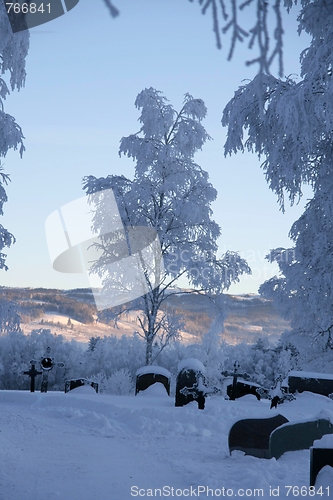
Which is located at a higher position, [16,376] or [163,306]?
[163,306]

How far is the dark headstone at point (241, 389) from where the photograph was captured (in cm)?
1261

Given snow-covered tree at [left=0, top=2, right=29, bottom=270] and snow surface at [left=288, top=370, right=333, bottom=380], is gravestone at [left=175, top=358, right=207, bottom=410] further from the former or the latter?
snow-covered tree at [left=0, top=2, right=29, bottom=270]

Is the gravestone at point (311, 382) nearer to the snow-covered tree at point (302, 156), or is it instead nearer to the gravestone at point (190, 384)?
the snow-covered tree at point (302, 156)

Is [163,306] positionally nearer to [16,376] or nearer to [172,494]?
A: [16,376]

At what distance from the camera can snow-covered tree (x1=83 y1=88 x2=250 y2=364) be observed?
51.0 feet

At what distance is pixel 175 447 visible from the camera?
7.03 metres

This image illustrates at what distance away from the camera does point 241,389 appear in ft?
41.9

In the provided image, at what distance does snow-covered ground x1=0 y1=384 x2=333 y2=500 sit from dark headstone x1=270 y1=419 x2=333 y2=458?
116mm

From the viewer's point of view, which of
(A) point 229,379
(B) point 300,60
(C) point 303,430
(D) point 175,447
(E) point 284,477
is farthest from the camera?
(A) point 229,379

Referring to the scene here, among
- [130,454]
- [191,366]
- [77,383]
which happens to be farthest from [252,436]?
[77,383]

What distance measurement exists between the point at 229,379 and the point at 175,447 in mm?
6375

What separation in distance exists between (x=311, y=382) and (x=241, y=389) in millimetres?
2218

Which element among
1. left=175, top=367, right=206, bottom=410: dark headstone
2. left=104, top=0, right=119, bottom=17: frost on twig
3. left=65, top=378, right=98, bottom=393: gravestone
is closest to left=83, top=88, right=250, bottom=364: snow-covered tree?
left=65, top=378, right=98, bottom=393: gravestone

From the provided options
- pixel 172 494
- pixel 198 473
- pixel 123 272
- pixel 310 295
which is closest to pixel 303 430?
pixel 198 473
